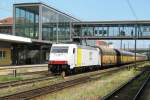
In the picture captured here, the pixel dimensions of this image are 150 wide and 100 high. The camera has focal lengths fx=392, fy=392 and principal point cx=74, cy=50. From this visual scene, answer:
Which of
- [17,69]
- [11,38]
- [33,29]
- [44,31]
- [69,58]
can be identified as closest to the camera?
[69,58]

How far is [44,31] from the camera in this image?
73.8 metres

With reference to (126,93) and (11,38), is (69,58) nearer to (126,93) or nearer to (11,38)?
(126,93)

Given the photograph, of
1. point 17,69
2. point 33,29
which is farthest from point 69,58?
point 33,29

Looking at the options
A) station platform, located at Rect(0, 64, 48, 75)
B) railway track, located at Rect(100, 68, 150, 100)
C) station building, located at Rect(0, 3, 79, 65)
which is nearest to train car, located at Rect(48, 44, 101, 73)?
station platform, located at Rect(0, 64, 48, 75)

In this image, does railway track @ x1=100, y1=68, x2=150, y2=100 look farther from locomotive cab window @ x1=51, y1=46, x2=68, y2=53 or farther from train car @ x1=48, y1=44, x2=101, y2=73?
locomotive cab window @ x1=51, y1=46, x2=68, y2=53

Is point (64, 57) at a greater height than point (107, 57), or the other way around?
point (64, 57)

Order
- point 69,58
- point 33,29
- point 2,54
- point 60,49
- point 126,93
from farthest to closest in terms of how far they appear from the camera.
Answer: point 33,29 < point 2,54 < point 60,49 < point 69,58 < point 126,93

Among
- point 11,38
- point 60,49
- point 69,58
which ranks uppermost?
point 11,38

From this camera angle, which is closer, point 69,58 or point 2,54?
point 69,58

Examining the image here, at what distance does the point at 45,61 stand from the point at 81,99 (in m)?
58.2

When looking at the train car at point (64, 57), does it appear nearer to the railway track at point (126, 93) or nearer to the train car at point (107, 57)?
the railway track at point (126, 93)

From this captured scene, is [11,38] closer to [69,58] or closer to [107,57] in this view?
[107,57]

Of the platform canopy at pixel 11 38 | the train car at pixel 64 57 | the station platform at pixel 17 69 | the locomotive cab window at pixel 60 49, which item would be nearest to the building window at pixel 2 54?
the platform canopy at pixel 11 38

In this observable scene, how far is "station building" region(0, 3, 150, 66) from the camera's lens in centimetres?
6419
